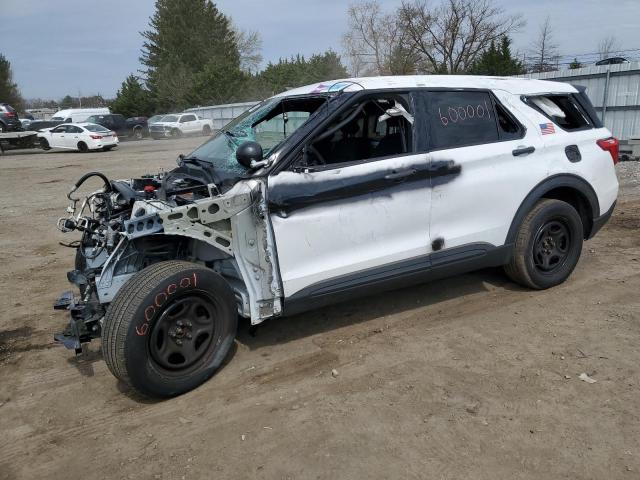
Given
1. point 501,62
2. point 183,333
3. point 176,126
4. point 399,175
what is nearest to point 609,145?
point 399,175

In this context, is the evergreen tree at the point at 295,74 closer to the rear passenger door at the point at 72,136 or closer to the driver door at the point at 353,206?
the rear passenger door at the point at 72,136

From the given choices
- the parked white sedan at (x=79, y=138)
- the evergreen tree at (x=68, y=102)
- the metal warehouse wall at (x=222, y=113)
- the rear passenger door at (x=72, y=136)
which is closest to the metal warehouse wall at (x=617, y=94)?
the parked white sedan at (x=79, y=138)

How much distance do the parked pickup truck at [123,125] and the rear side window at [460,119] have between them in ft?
107

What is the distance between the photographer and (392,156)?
3965 mm

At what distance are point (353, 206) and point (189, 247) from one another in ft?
3.99

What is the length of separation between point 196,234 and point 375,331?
172cm

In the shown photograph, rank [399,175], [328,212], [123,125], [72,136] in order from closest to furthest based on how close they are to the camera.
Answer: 1. [328,212]
2. [399,175]
3. [72,136]
4. [123,125]

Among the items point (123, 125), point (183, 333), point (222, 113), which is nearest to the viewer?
point (183, 333)

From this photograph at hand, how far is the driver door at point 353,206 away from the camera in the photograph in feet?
11.8

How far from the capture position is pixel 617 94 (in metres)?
15.0

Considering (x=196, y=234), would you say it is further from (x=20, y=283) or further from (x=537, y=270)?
(x=20, y=283)

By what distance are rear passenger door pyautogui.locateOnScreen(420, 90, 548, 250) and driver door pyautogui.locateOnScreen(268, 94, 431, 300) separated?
19cm

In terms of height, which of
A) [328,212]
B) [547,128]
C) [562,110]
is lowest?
[328,212]

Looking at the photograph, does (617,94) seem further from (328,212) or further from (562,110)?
(328,212)
